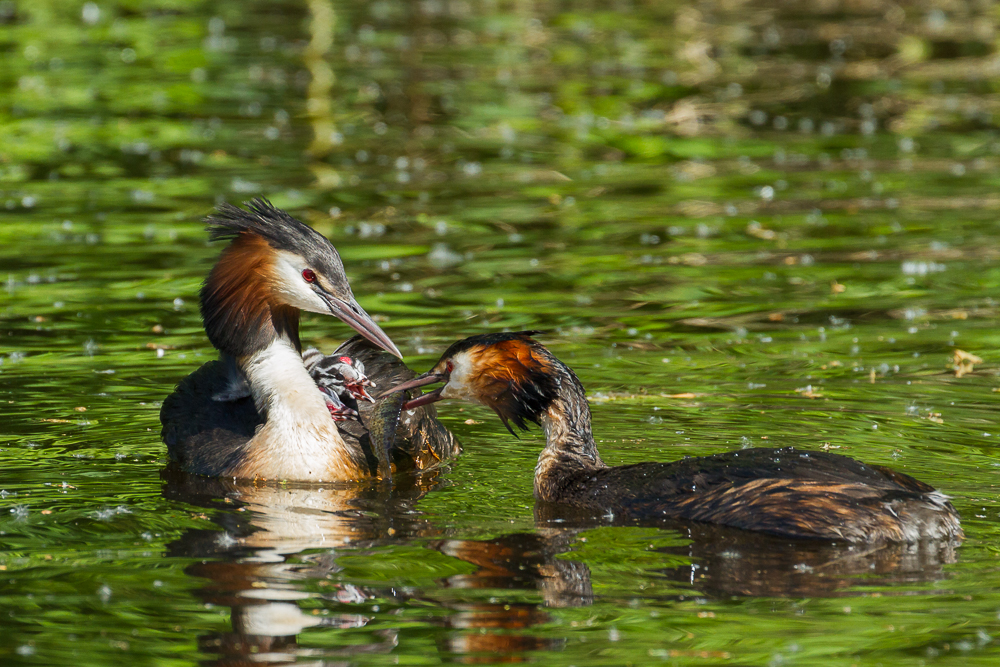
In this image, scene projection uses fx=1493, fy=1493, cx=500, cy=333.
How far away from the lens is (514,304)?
13016 millimetres

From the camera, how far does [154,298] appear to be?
43.8 ft

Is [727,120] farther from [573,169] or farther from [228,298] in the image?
[228,298]

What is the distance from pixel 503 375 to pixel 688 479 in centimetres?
131

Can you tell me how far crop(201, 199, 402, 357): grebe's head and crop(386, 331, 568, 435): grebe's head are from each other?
0.45 m

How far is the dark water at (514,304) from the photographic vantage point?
653cm

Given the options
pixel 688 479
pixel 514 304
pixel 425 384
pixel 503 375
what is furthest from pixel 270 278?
pixel 514 304

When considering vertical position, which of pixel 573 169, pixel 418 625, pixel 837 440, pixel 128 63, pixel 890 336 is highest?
pixel 128 63

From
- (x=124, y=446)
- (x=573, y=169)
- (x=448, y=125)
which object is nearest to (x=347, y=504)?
(x=124, y=446)

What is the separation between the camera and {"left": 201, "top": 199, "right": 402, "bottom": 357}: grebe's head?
8883mm

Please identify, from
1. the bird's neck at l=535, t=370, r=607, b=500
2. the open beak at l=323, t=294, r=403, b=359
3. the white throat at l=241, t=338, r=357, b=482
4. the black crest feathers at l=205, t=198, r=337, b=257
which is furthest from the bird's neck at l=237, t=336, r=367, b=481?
the bird's neck at l=535, t=370, r=607, b=500

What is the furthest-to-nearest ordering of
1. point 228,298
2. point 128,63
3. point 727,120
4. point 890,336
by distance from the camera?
point 128,63, point 727,120, point 890,336, point 228,298

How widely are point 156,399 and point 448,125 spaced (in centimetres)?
1197

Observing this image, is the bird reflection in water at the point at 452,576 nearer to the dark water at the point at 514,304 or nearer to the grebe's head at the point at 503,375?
the dark water at the point at 514,304

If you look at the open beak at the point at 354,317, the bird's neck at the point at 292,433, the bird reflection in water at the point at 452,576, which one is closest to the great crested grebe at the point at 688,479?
the bird reflection in water at the point at 452,576
